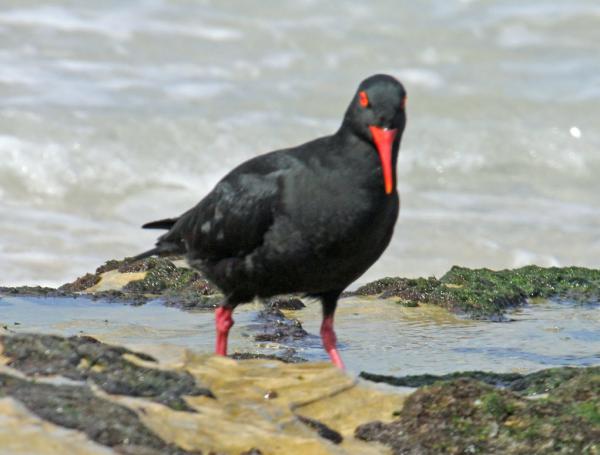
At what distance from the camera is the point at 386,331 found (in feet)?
21.7

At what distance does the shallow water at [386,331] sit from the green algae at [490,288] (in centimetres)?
13

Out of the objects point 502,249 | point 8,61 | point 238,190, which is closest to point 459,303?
point 238,190

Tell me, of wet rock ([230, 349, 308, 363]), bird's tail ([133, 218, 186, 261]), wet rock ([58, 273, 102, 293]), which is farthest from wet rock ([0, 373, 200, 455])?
wet rock ([58, 273, 102, 293])

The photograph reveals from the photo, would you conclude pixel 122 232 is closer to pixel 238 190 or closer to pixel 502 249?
pixel 502 249

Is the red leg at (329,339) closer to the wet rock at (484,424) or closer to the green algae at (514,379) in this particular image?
the green algae at (514,379)

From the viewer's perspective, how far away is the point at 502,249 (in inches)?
489

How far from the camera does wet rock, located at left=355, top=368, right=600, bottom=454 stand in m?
3.90

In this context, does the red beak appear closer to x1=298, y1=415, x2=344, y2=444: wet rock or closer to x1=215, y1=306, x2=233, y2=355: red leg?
x1=215, y1=306, x2=233, y2=355: red leg

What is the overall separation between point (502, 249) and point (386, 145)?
24.6 feet

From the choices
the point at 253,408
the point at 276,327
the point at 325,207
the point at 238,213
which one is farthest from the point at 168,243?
the point at 253,408

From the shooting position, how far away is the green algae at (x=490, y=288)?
23.4ft

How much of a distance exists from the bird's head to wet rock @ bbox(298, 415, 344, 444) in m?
1.38

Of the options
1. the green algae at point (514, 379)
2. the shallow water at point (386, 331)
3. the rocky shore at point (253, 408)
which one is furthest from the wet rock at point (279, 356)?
the rocky shore at point (253, 408)

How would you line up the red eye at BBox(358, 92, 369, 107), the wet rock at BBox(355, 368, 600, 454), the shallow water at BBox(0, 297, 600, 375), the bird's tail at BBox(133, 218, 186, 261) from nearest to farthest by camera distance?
the wet rock at BBox(355, 368, 600, 454) < the red eye at BBox(358, 92, 369, 107) < the shallow water at BBox(0, 297, 600, 375) < the bird's tail at BBox(133, 218, 186, 261)
